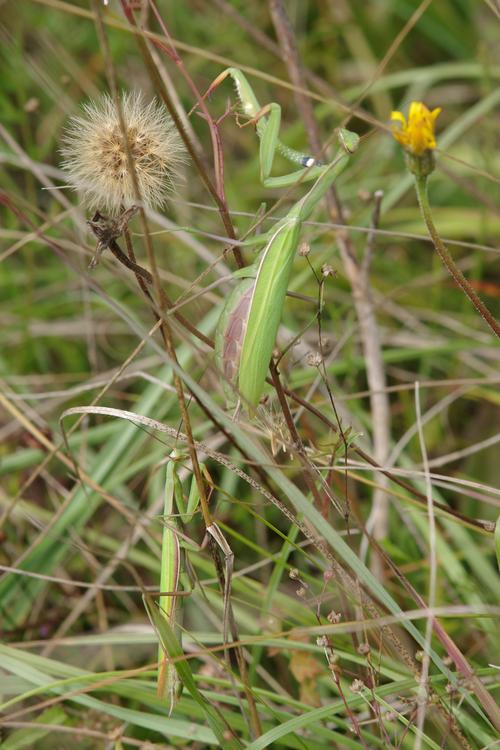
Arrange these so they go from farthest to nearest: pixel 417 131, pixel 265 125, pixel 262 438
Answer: pixel 262 438
pixel 265 125
pixel 417 131

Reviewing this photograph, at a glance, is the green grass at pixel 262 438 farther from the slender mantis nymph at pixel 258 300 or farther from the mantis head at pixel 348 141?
the mantis head at pixel 348 141

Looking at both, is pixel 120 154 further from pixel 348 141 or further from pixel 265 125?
pixel 348 141

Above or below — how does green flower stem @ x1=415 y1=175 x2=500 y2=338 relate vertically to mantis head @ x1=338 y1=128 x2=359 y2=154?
below

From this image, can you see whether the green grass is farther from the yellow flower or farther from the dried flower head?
the yellow flower

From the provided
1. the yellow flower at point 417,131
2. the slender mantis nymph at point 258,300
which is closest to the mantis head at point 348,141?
the slender mantis nymph at point 258,300

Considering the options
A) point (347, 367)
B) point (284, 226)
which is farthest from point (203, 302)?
point (284, 226)

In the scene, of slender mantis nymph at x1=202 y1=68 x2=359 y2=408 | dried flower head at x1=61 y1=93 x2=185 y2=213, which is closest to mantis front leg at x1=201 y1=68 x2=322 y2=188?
slender mantis nymph at x1=202 y1=68 x2=359 y2=408

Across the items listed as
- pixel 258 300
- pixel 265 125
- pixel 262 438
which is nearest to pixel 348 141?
pixel 265 125
